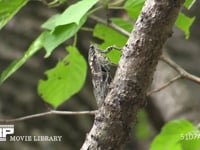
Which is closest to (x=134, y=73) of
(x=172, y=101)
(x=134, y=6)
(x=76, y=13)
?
(x=76, y=13)

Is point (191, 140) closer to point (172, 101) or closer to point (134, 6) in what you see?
point (134, 6)

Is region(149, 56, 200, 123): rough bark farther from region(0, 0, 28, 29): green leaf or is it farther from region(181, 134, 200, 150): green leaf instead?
region(0, 0, 28, 29): green leaf

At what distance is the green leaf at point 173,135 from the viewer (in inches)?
43.1

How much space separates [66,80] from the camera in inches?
47.9

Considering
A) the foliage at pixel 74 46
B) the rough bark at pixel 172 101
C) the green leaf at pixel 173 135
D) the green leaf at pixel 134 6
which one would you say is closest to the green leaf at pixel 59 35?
the foliage at pixel 74 46

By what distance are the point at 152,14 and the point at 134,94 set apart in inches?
4.8

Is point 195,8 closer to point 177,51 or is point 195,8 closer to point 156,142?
point 177,51

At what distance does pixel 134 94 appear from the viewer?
0.76 m

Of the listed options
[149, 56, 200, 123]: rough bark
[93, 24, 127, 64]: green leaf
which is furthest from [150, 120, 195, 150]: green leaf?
[149, 56, 200, 123]: rough bark

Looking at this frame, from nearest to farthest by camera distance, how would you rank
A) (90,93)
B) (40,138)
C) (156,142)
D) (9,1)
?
(9,1), (156,142), (40,138), (90,93)

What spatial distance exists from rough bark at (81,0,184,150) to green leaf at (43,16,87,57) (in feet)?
0.67

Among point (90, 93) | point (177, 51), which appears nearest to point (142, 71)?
point (90, 93)

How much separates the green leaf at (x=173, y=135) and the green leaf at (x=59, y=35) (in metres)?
0.32

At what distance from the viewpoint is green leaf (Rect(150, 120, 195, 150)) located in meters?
1.09
